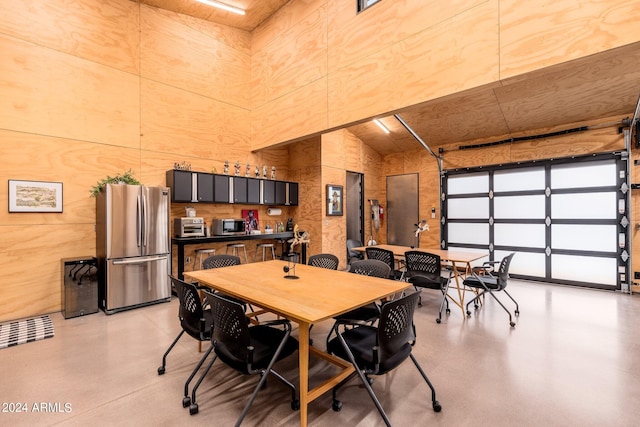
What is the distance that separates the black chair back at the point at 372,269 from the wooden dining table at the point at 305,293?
37 centimetres

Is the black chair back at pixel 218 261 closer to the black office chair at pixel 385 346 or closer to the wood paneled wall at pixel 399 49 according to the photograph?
the black office chair at pixel 385 346

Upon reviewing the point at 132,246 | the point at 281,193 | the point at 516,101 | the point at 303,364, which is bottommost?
the point at 303,364

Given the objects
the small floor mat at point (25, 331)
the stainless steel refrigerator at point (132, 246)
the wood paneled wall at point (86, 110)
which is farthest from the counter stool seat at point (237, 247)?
the small floor mat at point (25, 331)

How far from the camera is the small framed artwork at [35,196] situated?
387 centimetres

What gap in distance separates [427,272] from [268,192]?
374cm

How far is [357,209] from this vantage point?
7.99 metres

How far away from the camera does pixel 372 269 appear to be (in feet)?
10.9

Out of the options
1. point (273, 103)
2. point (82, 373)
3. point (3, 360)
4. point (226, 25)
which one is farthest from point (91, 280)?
point (226, 25)

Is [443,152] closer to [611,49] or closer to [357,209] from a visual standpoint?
[357,209]

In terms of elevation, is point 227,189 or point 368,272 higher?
point 227,189

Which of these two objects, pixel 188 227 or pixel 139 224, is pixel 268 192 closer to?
pixel 188 227

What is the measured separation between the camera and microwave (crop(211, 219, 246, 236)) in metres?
5.54

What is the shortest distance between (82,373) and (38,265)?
8.25 ft

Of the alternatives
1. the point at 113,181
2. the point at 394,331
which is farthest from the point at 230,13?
the point at 394,331
